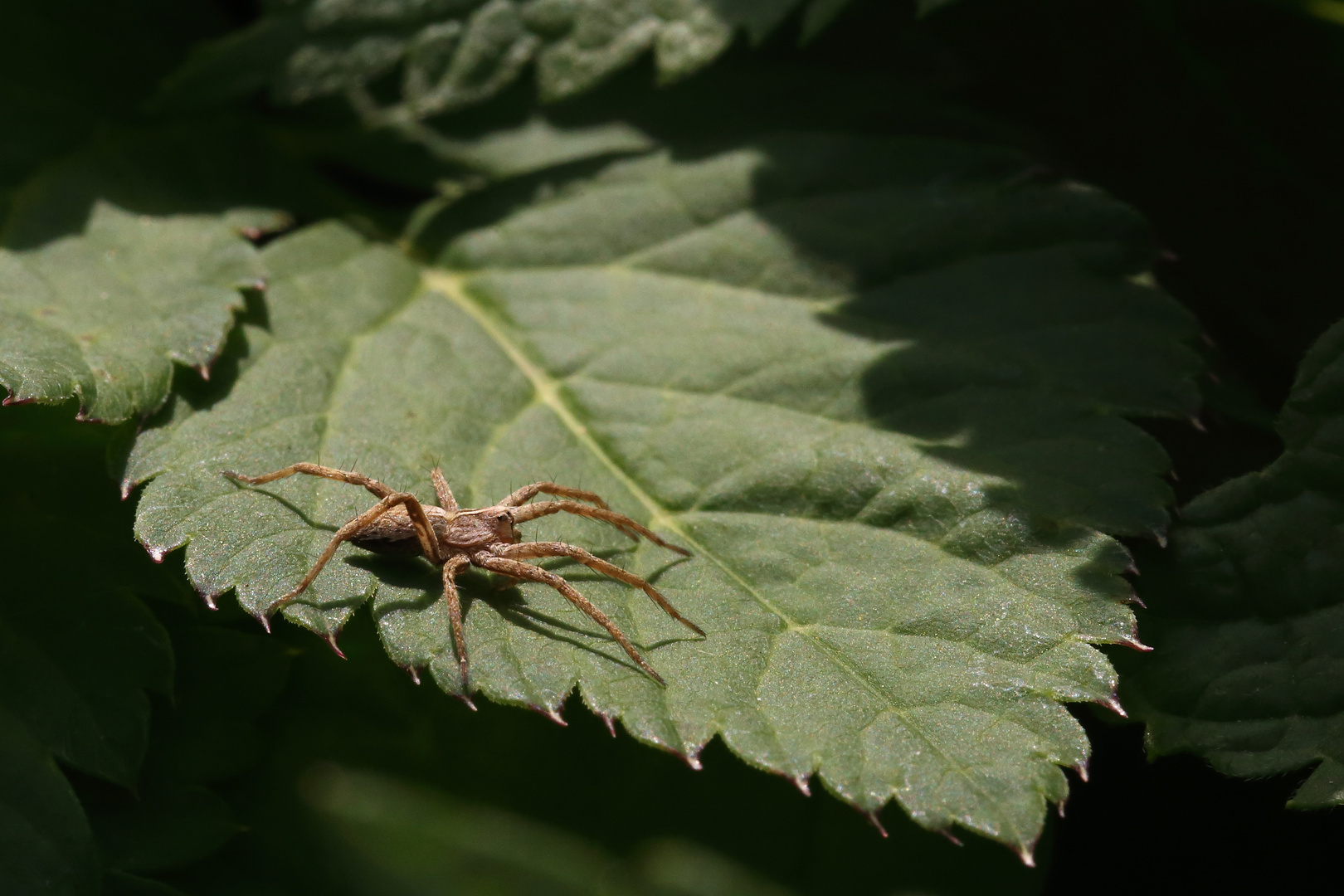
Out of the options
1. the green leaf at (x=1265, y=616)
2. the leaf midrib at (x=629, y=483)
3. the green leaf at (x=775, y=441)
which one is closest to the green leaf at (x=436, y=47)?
the green leaf at (x=775, y=441)

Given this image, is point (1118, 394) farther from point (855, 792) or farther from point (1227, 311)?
point (855, 792)

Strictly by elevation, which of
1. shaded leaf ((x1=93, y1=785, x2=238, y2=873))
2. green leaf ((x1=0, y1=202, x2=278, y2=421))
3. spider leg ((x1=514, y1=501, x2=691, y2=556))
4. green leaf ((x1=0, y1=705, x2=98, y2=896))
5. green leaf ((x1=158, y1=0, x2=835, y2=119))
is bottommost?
shaded leaf ((x1=93, y1=785, x2=238, y2=873))

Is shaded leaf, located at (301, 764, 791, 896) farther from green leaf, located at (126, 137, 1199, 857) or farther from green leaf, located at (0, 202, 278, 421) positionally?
green leaf, located at (0, 202, 278, 421)

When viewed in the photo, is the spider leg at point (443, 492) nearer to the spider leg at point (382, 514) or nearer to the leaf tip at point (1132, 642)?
the spider leg at point (382, 514)

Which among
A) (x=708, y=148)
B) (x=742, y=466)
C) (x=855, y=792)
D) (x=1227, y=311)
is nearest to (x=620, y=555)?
(x=742, y=466)

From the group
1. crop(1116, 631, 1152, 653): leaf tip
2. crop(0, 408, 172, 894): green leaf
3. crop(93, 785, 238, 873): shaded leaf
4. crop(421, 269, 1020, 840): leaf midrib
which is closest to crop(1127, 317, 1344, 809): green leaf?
crop(1116, 631, 1152, 653): leaf tip

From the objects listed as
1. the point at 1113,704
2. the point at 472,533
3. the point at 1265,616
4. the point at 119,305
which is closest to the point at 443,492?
the point at 472,533

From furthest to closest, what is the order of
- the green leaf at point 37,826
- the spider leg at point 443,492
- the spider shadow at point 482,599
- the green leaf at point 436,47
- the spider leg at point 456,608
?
the green leaf at point 436,47
the spider leg at point 443,492
the spider shadow at point 482,599
the spider leg at point 456,608
the green leaf at point 37,826

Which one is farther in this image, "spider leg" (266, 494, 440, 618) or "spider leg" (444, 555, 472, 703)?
"spider leg" (266, 494, 440, 618)
